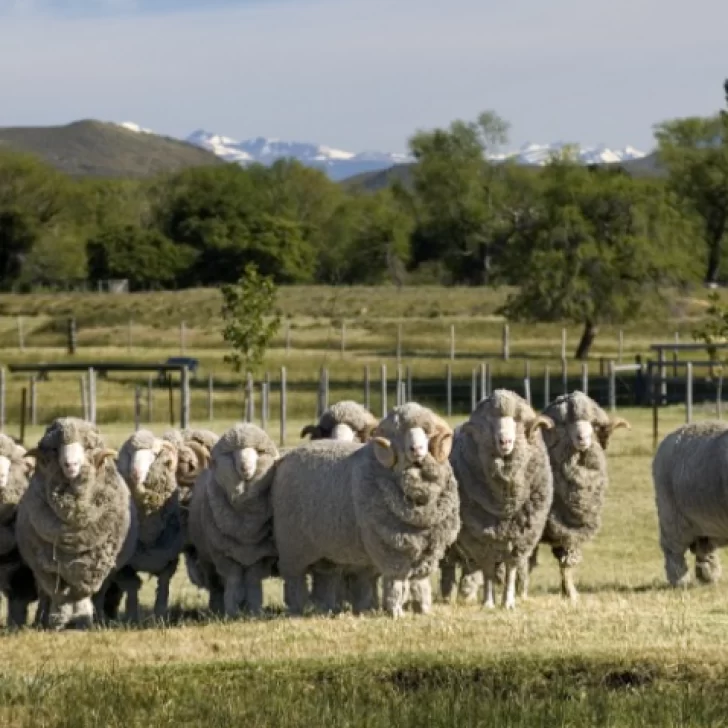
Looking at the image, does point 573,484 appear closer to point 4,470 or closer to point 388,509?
point 388,509

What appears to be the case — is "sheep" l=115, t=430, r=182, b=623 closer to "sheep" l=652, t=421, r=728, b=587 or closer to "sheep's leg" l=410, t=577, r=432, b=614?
"sheep's leg" l=410, t=577, r=432, b=614

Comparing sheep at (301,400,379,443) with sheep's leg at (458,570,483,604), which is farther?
sheep at (301,400,379,443)

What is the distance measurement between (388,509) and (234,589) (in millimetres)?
1866

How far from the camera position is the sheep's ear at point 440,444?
51.4 feet

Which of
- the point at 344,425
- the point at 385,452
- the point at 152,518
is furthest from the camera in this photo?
the point at 344,425

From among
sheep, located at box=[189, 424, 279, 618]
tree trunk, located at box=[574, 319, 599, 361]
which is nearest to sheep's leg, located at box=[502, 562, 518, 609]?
sheep, located at box=[189, 424, 279, 618]

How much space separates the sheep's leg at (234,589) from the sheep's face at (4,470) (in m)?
2.05

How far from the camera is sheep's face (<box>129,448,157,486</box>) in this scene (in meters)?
17.4

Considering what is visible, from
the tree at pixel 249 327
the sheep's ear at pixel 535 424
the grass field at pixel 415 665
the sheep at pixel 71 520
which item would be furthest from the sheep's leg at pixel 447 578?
the tree at pixel 249 327

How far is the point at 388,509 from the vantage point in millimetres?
15555

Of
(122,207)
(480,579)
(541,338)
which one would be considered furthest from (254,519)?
(122,207)

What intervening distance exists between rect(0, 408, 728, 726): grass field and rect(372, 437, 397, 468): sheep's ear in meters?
→ 1.24

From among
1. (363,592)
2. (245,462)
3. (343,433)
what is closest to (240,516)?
(245,462)

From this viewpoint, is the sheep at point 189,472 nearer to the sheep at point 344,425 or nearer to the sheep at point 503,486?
the sheep at point 344,425
